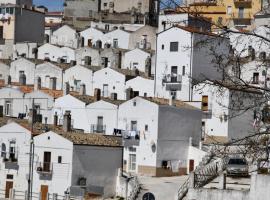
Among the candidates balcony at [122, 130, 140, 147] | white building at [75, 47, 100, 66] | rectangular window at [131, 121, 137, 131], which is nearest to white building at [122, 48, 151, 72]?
white building at [75, 47, 100, 66]

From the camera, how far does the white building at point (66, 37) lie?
292 ft

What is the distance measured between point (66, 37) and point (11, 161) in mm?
44238

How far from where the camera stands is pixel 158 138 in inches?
2028

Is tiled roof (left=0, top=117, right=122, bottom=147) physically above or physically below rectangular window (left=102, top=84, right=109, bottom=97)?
below

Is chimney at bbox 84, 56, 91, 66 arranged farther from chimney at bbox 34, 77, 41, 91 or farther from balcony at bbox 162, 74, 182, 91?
balcony at bbox 162, 74, 182, 91

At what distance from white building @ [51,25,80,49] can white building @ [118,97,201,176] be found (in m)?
36.4

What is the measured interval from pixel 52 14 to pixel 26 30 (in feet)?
99.2

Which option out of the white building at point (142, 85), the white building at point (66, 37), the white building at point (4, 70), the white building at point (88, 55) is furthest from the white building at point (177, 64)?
the white building at point (66, 37)

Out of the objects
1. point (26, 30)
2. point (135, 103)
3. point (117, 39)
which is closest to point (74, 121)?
point (135, 103)

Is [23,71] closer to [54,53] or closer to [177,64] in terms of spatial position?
[54,53]

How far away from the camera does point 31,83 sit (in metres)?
75.4

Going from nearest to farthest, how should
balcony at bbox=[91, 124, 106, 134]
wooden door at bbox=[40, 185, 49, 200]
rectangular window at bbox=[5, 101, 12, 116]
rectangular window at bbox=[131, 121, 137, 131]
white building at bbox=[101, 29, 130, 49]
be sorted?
wooden door at bbox=[40, 185, 49, 200] < rectangular window at bbox=[131, 121, 137, 131] < balcony at bbox=[91, 124, 106, 134] < rectangular window at bbox=[5, 101, 12, 116] < white building at bbox=[101, 29, 130, 49]

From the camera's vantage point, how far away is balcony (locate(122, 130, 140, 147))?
52312 mm

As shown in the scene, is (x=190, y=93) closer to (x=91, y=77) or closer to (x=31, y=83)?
(x=91, y=77)
